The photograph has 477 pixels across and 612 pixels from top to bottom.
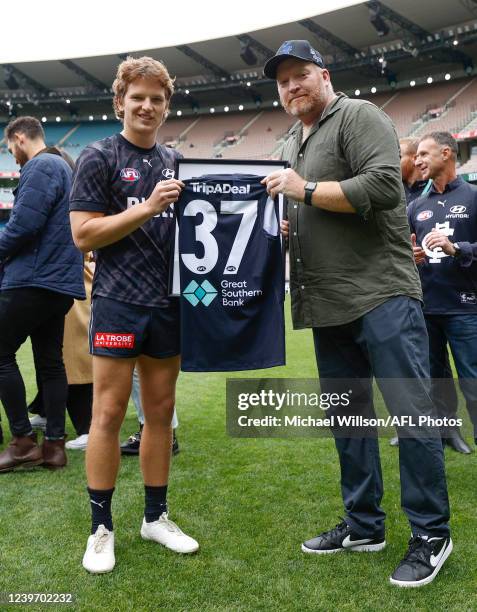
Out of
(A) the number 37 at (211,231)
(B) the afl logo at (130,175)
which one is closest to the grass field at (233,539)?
(A) the number 37 at (211,231)

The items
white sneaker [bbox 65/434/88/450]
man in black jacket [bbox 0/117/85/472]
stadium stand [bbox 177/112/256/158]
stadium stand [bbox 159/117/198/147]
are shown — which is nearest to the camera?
man in black jacket [bbox 0/117/85/472]

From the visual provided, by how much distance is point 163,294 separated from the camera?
7.79 ft

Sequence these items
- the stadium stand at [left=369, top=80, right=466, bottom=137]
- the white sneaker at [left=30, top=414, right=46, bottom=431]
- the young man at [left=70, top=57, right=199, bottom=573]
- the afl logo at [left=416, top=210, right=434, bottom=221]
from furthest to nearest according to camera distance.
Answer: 1. the stadium stand at [left=369, top=80, right=466, bottom=137]
2. the white sneaker at [left=30, top=414, right=46, bottom=431]
3. the afl logo at [left=416, top=210, right=434, bottom=221]
4. the young man at [left=70, top=57, right=199, bottom=573]

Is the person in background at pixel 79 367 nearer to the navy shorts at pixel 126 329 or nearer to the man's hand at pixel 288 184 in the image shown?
the navy shorts at pixel 126 329

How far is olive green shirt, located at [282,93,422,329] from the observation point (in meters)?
2.10

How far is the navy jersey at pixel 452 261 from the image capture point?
353 centimetres

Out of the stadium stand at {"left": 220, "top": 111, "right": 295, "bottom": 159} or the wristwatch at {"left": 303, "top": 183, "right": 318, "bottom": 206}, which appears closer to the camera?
the wristwatch at {"left": 303, "top": 183, "right": 318, "bottom": 206}

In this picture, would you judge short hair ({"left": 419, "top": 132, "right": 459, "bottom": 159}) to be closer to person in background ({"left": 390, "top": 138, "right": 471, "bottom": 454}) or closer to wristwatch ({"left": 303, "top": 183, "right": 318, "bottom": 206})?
person in background ({"left": 390, "top": 138, "right": 471, "bottom": 454})

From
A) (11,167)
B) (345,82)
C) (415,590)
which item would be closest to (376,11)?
(345,82)

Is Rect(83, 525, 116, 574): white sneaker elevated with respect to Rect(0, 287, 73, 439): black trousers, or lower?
lower

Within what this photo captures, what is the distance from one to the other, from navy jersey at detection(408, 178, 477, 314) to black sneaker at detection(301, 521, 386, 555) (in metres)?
1.66

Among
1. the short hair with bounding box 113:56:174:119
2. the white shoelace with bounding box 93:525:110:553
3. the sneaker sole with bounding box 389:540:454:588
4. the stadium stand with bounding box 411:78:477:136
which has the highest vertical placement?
the stadium stand with bounding box 411:78:477:136

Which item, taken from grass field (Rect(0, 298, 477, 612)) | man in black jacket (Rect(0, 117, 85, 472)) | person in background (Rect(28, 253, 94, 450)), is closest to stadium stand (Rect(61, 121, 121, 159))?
person in background (Rect(28, 253, 94, 450))

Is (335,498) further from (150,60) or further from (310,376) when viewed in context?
(310,376)
